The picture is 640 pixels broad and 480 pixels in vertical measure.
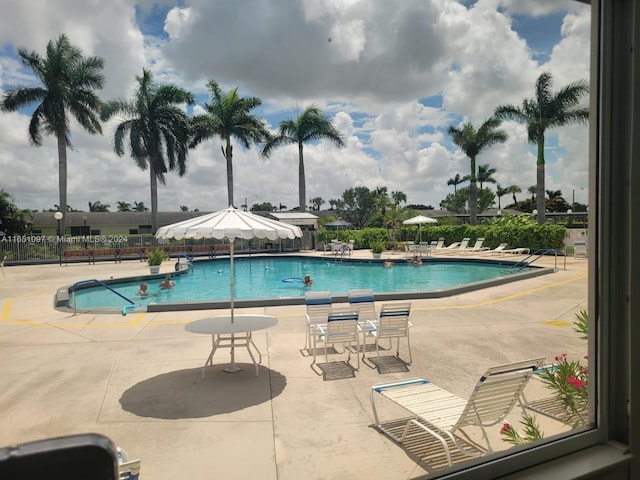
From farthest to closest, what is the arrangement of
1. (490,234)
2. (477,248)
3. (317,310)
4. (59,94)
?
(59,94) < (490,234) < (477,248) < (317,310)

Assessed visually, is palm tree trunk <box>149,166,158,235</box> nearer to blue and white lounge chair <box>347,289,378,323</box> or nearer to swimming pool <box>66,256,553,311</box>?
swimming pool <box>66,256,553,311</box>

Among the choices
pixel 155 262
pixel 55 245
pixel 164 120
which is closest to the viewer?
pixel 155 262

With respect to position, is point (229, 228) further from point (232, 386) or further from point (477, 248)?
point (477, 248)

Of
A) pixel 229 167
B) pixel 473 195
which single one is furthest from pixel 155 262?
pixel 473 195

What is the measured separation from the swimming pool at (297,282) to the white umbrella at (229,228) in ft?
14.6

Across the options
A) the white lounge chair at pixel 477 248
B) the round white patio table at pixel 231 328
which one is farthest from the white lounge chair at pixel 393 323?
the white lounge chair at pixel 477 248

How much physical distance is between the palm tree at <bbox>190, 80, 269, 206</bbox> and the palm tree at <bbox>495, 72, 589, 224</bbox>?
1847 centimetres

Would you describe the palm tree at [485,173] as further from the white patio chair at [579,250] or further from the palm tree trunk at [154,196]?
the palm tree trunk at [154,196]

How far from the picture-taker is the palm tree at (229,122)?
33656mm

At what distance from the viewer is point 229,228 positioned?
5590 millimetres

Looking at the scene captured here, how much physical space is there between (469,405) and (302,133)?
34.1m

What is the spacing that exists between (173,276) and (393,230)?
16.9m

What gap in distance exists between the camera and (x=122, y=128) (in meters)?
34.2

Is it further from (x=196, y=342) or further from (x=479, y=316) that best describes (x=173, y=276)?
(x=479, y=316)
